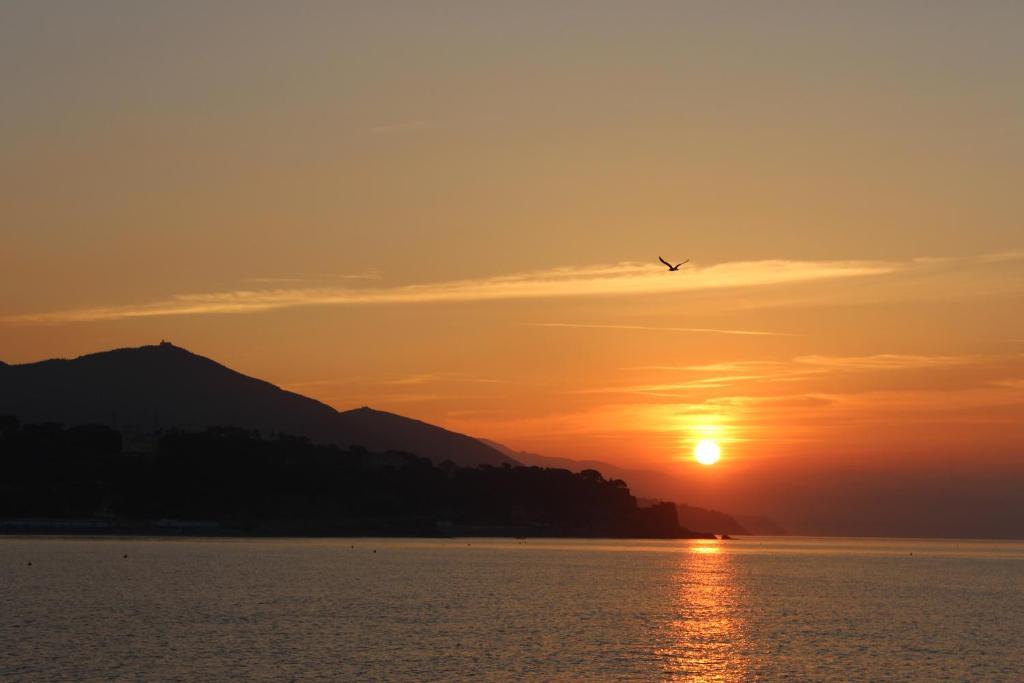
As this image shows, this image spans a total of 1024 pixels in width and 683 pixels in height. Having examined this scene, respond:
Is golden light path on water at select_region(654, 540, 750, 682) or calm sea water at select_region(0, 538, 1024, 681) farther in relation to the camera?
golden light path on water at select_region(654, 540, 750, 682)

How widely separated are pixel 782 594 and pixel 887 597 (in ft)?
47.7

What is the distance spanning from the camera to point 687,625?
5034 inches

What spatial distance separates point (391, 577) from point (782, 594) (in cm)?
5856

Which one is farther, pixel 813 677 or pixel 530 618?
pixel 530 618

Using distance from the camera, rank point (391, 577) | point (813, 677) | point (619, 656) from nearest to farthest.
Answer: point (813, 677) < point (619, 656) < point (391, 577)

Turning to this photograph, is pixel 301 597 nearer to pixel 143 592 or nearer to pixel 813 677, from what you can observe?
pixel 143 592

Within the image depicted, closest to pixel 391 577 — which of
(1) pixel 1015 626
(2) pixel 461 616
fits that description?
(2) pixel 461 616

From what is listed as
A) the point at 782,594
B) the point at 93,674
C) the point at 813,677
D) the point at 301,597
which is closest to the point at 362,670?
the point at 93,674

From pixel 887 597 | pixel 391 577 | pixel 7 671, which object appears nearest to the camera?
Answer: pixel 7 671

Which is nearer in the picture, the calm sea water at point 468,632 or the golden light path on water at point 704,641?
the calm sea water at point 468,632

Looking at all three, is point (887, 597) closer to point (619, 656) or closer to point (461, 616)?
point (461, 616)

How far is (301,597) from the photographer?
493ft

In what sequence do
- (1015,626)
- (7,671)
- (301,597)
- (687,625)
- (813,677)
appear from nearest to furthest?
1. (7,671)
2. (813,677)
3. (687,625)
4. (1015,626)
5. (301,597)

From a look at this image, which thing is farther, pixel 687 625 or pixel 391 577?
pixel 391 577
